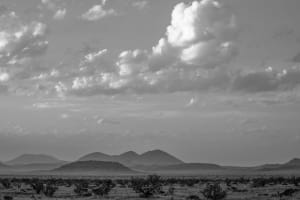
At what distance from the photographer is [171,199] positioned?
4784 centimetres

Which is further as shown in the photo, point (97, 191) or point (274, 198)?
point (97, 191)

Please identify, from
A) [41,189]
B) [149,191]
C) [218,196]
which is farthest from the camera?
[41,189]

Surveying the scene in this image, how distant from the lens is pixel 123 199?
162 feet

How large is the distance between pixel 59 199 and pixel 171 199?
10.3m

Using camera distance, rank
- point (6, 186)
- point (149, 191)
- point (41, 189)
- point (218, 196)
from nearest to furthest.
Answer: point (218, 196)
point (149, 191)
point (41, 189)
point (6, 186)

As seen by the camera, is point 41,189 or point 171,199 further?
point 41,189

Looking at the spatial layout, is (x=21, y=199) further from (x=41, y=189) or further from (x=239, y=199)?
(x=239, y=199)

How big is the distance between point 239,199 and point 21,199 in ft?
66.0

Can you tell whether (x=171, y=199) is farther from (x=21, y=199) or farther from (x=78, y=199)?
(x=21, y=199)

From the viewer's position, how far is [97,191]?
182 feet

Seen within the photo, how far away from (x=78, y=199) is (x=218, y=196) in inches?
506

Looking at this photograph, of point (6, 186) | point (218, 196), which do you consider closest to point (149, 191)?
point (218, 196)

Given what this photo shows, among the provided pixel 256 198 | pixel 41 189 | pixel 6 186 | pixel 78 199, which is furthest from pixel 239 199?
pixel 6 186

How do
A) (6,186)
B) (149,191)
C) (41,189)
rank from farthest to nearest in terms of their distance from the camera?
(6,186), (41,189), (149,191)
